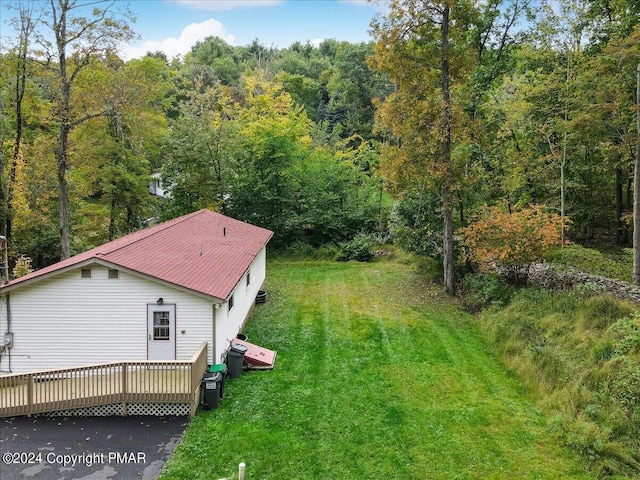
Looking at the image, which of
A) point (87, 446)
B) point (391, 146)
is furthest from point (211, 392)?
point (391, 146)

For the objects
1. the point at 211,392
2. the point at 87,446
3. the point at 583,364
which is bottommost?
the point at 87,446

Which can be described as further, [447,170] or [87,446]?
[447,170]

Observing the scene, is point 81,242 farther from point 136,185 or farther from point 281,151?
point 281,151

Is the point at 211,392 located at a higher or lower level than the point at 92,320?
lower

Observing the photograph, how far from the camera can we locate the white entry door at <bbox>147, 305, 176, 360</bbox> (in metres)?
10.3

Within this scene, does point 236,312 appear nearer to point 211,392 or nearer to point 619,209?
Answer: point 211,392

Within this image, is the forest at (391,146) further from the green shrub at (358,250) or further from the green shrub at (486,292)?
the green shrub at (358,250)

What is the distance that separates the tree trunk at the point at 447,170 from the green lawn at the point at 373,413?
2.70 metres

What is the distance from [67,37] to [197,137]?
9.33 m

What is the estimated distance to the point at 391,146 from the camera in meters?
18.2

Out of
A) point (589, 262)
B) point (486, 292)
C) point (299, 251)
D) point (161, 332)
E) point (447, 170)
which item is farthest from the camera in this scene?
point (299, 251)

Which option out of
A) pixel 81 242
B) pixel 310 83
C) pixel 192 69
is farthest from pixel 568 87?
pixel 192 69

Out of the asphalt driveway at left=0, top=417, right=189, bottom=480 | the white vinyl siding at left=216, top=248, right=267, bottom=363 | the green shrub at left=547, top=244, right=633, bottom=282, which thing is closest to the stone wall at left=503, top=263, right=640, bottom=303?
the green shrub at left=547, top=244, right=633, bottom=282

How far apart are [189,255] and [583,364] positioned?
402 inches
